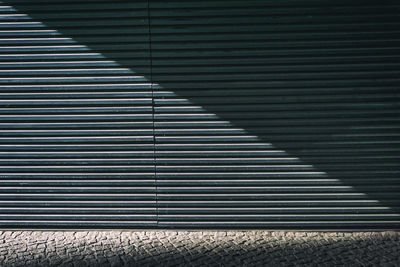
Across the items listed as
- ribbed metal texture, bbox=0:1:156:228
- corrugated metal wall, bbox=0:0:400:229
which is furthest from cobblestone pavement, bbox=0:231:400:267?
ribbed metal texture, bbox=0:1:156:228

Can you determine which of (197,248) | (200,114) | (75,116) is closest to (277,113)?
(200,114)

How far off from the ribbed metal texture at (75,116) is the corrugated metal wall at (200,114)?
0.01m

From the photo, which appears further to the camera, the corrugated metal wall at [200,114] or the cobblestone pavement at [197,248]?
the corrugated metal wall at [200,114]

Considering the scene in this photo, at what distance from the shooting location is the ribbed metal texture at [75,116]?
5.41 m

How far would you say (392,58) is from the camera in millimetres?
5324

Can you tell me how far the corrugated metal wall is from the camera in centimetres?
536

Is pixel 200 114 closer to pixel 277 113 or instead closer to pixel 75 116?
pixel 277 113

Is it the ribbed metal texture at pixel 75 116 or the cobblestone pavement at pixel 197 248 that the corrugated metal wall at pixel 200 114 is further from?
the cobblestone pavement at pixel 197 248

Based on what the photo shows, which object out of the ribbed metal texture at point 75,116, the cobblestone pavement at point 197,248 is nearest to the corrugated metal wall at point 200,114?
the ribbed metal texture at point 75,116

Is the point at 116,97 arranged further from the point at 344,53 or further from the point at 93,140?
the point at 344,53

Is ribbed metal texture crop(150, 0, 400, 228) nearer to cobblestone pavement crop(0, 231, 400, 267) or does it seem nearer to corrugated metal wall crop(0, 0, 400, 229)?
corrugated metal wall crop(0, 0, 400, 229)

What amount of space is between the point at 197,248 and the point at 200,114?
60.9 inches

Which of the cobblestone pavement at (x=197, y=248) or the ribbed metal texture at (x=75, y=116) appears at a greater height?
the ribbed metal texture at (x=75, y=116)

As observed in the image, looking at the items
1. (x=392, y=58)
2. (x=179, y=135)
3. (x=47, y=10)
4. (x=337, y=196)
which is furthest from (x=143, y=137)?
(x=392, y=58)
